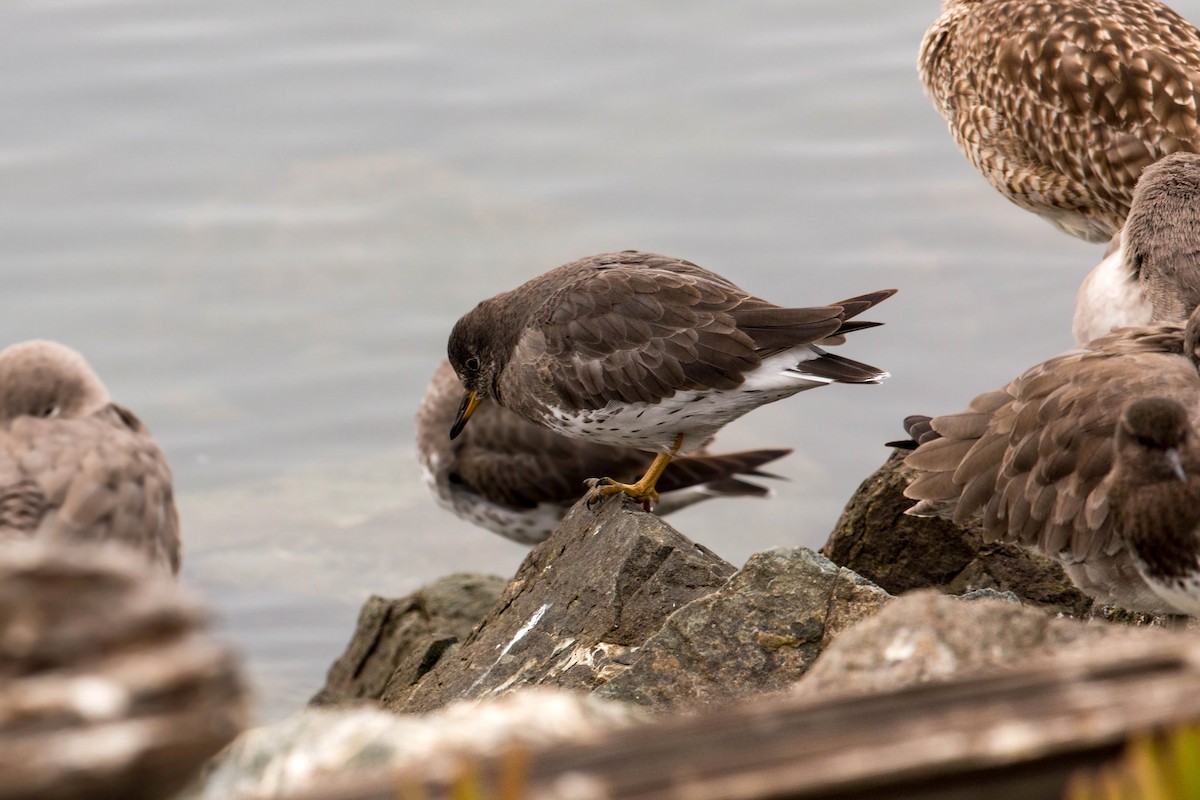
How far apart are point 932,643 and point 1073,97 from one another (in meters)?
5.30

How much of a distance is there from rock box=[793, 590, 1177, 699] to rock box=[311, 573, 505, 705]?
3843 millimetres

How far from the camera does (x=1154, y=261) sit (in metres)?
6.57

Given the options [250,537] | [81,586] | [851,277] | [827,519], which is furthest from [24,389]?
[851,277]

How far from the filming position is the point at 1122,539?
5141 millimetres

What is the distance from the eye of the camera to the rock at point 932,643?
10.7ft

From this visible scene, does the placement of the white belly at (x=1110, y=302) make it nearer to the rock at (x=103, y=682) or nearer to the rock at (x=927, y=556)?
the rock at (x=927, y=556)

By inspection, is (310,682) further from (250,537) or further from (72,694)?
(72,694)

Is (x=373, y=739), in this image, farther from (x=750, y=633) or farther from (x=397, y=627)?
(x=397, y=627)

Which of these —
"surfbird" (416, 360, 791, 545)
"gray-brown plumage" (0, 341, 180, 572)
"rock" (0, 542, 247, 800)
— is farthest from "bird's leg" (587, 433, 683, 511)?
"rock" (0, 542, 247, 800)

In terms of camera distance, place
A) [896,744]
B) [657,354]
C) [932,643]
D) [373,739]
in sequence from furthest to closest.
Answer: [657,354] < [932,643] < [373,739] < [896,744]

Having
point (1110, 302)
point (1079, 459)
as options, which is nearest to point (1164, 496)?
point (1079, 459)

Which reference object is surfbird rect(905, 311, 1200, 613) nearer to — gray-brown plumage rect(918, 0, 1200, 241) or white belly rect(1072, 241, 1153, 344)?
white belly rect(1072, 241, 1153, 344)

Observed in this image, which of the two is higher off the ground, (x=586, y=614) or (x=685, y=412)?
(x=685, y=412)

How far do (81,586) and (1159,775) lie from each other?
1361 mm
